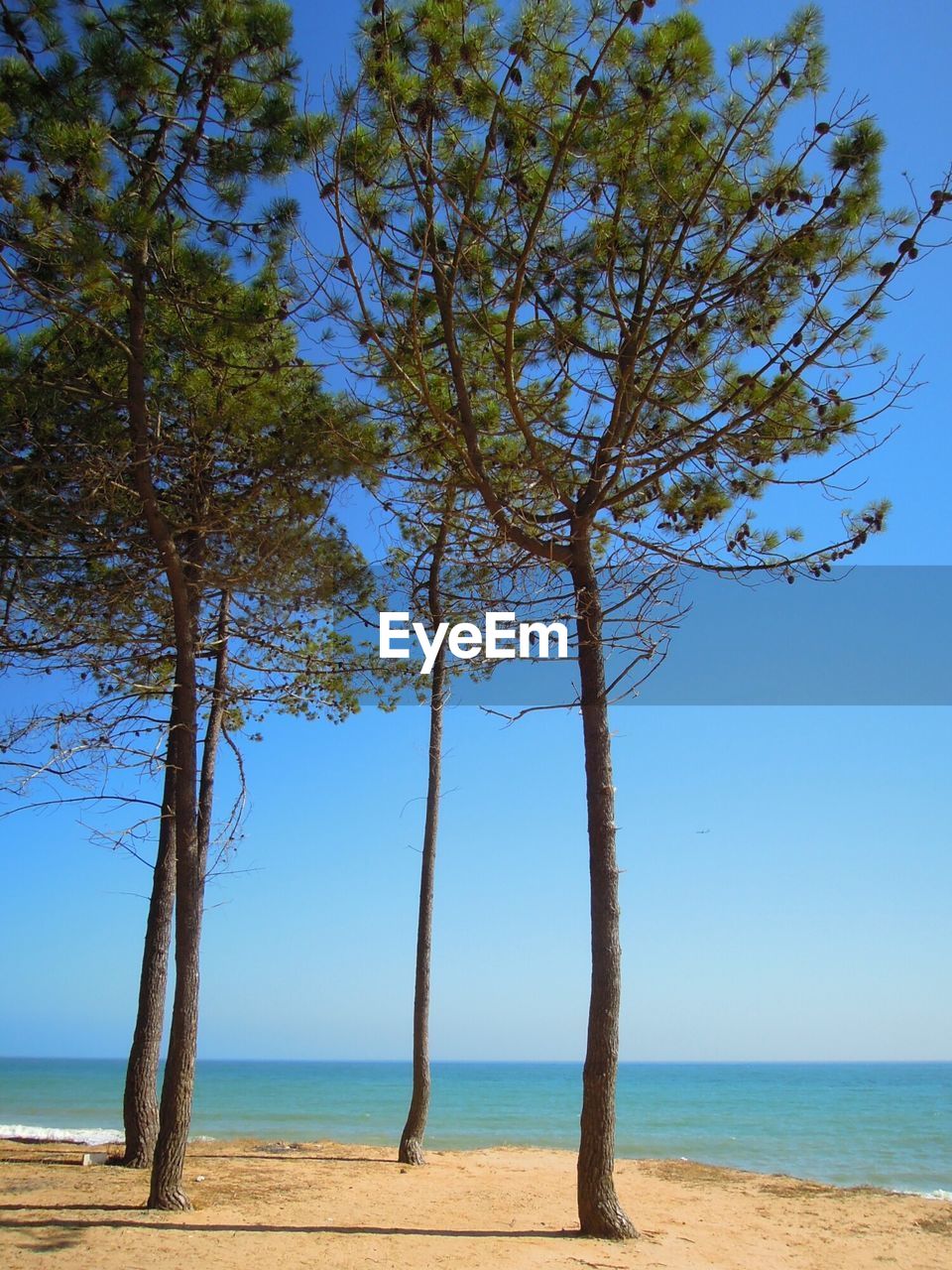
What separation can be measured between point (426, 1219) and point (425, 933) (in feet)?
10.7

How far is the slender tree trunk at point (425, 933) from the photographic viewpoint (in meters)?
9.43

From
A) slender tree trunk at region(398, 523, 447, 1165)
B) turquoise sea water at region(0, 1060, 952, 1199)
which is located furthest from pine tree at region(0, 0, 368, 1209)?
turquoise sea water at region(0, 1060, 952, 1199)

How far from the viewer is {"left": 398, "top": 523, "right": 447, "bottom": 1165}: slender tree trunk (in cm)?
943

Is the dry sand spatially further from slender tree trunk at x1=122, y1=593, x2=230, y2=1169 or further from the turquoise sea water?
the turquoise sea water

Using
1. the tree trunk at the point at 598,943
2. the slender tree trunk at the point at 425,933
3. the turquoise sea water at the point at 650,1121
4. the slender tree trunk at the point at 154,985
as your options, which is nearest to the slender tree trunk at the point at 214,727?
the slender tree trunk at the point at 154,985

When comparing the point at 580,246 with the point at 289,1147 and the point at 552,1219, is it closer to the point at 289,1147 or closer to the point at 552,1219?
the point at 552,1219

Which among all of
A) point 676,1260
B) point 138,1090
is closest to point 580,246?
point 676,1260

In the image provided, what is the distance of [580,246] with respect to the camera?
6.36m

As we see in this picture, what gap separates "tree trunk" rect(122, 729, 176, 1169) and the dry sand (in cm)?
49

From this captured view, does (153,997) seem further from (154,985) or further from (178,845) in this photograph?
(178,845)

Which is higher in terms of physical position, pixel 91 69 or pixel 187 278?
pixel 91 69

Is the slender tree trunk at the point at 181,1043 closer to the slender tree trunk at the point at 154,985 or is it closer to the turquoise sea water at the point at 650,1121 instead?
the slender tree trunk at the point at 154,985

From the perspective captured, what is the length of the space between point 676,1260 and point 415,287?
213 inches

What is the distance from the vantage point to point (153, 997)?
8.68 m
